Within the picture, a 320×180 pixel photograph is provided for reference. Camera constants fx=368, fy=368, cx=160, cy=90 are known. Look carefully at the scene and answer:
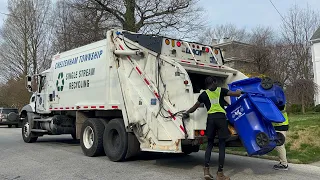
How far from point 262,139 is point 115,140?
392 centimetres

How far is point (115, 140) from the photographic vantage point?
9.01 metres

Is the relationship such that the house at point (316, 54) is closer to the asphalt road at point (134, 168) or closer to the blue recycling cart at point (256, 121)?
the asphalt road at point (134, 168)

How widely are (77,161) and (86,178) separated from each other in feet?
6.76

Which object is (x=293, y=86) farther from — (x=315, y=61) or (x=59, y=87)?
(x=59, y=87)

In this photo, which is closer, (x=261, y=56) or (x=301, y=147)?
(x=301, y=147)

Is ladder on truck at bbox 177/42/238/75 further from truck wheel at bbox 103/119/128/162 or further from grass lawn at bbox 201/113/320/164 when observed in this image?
grass lawn at bbox 201/113/320/164

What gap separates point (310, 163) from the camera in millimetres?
8711

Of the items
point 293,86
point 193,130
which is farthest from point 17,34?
point 193,130

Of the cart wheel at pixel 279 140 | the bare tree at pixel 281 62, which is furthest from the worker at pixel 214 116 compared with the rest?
the bare tree at pixel 281 62

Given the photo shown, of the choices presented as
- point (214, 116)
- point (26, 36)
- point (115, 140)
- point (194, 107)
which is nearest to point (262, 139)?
point (214, 116)

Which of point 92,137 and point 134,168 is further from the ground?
point 92,137

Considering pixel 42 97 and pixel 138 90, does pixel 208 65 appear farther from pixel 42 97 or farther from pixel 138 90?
pixel 42 97

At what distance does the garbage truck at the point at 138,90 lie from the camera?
7.27m

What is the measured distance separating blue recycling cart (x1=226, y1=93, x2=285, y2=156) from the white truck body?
0.70 m
